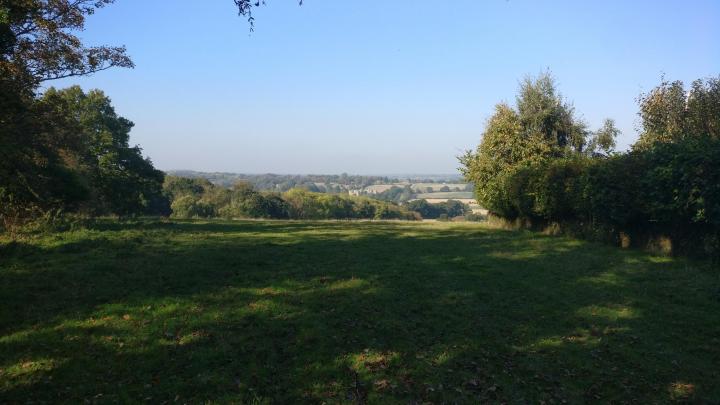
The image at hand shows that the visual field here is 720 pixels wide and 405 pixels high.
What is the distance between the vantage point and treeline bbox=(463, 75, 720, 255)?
545 inches

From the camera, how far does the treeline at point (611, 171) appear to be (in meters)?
13.9

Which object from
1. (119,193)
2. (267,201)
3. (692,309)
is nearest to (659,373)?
(692,309)

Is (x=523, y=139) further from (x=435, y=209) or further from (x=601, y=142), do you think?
(x=435, y=209)

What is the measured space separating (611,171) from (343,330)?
14187mm

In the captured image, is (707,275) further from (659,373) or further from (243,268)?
(243,268)

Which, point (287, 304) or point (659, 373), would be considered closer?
point (659, 373)

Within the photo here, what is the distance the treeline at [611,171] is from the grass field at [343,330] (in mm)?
2102

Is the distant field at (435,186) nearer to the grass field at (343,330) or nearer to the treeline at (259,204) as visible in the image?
the treeline at (259,204)

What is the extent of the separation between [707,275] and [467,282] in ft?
21.6

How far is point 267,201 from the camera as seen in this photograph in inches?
3027

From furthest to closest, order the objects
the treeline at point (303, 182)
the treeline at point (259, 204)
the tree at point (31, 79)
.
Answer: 1. the treeline at point (303, 182)
2. the treeline at point (259, 204)
3. the tree at point (31, 79)

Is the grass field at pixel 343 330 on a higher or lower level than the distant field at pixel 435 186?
lower

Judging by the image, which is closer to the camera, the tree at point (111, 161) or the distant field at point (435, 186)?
the tree at point (111, 161)

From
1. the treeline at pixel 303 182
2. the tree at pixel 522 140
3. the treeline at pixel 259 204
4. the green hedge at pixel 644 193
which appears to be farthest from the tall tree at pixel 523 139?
the treeline at pixel 303 182
